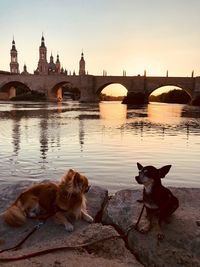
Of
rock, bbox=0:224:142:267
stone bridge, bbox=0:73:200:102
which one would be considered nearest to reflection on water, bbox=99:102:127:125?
rock, bbox=0:224:142:267

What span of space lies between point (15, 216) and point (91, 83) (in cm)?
8071

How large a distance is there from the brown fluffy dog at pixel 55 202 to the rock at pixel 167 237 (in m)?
0.37

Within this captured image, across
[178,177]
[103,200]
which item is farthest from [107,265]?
[178,177]

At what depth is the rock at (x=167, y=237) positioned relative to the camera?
355 centimetres

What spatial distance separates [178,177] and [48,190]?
15.8 feet

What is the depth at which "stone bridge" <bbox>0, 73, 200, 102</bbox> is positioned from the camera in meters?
75.4

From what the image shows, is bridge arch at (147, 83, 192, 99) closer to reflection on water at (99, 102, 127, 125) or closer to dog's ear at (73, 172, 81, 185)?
reflection on water at (99, 102, 127, 125)

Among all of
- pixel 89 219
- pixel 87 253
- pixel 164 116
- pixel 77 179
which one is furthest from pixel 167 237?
pixel 164 116

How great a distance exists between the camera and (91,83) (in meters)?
84.0

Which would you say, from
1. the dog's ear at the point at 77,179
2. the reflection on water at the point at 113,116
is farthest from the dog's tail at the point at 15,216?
the reflection on water at the point at 113,116

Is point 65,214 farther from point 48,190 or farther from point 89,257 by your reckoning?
point 89,257

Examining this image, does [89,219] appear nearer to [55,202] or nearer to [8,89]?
[55,202]

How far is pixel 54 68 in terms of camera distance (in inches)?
5994

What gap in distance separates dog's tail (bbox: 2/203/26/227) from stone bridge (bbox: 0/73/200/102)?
237 ft
